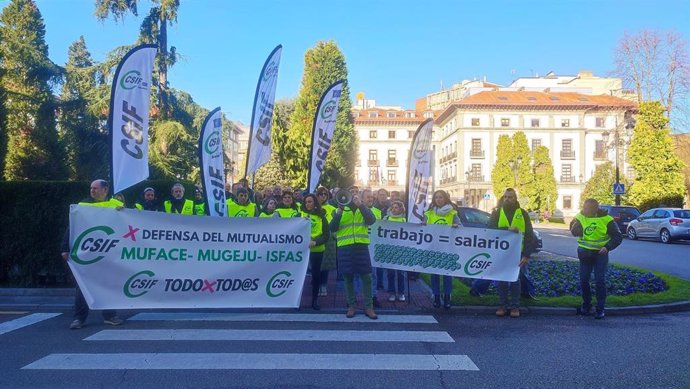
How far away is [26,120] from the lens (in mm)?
33750

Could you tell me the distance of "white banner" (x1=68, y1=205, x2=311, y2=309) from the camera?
7.21 meters

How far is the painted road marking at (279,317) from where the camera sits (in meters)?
7.61

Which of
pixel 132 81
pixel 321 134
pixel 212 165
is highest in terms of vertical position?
pixel 132 81

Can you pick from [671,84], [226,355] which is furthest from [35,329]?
[671,84]

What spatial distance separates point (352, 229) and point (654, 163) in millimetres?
31607

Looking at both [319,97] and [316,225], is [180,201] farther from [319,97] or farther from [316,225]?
[319,97]

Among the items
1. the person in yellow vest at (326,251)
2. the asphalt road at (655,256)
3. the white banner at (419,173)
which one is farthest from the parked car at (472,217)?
the person in yellow vest at (326,251)

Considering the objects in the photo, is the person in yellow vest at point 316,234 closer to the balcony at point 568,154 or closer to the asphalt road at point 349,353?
the asphalt road at point 349,353

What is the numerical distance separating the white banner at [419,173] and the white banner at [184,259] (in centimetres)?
218

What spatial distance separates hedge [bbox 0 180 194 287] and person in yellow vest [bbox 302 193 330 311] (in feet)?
15.1

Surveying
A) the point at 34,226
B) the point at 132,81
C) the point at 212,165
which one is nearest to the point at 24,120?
the point at 34,226

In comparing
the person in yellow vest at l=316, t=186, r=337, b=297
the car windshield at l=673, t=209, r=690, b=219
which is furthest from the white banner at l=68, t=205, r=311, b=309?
the car windshield at l=673, t=209, r=690, b=219

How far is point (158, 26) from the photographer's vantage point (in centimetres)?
2056

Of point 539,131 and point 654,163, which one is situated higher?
point 539,131
